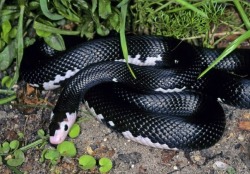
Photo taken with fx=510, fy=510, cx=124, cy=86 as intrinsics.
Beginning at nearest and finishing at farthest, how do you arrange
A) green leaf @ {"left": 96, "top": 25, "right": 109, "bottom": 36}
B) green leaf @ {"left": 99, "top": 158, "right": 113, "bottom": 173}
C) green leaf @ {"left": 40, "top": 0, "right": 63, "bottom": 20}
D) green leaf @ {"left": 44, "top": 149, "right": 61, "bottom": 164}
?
green leaf @ {"left": 40, "top": 0, "right": 63, "bottom": 20} → green leaf @ {"left": 99, "top": 158, "right": 113, "bottom": 173} → green leaf @ {"left": 44, "top": 149, "right": 61, "bottom": 164} → green leaf @ {"left": 96, "top": 25, "right": 109, "bottom": 36}

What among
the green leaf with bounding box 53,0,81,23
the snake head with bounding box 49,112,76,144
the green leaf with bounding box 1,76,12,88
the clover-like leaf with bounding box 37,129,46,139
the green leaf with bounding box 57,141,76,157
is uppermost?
the green leaf with bounding box 53,0,81,23

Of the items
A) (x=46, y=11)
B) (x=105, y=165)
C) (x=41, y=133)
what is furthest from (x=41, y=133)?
(x=46, y=11)

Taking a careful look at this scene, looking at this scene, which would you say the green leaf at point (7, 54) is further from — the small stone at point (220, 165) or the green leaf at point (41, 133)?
the small stone at point (220, 165)

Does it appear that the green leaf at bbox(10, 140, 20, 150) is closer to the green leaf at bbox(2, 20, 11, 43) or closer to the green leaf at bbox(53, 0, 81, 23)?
the green leaf at bbox(2, 20, 11, 43)

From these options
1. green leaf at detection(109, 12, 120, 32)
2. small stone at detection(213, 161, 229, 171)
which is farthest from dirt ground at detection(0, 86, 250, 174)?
green leaf at detection(109, 12, 120, 32)

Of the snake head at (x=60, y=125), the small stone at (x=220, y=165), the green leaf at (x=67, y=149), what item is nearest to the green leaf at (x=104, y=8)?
the snake head at (x=60, y=125)

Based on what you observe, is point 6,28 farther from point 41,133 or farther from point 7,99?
point 41,133
